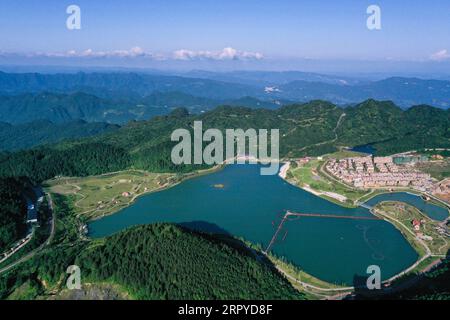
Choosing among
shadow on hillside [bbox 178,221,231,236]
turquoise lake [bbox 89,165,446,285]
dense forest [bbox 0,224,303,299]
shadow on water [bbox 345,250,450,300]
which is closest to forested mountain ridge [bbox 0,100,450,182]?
turquoise lake [bbox 89,165,446,285]

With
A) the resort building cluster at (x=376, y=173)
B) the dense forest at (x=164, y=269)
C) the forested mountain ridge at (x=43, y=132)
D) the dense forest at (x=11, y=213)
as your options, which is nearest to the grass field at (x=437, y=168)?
the resort building cluster at (x=376, y=173)

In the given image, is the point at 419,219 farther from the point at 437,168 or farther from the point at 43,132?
the point at 43,132

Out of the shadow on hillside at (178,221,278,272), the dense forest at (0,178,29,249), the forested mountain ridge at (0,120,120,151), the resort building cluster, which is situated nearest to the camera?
the shadow on hillside at (178,221,278,272)

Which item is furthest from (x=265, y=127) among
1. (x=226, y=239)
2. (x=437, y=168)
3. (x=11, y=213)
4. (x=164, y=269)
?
(x=164, y=269)

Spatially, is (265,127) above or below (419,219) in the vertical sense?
above

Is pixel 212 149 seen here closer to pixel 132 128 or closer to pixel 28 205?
pixel 132 128

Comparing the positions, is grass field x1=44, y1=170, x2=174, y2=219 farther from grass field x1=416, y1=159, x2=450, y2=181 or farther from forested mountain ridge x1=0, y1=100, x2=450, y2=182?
grass field x1=416, y1=159, x2=450, y2=181
